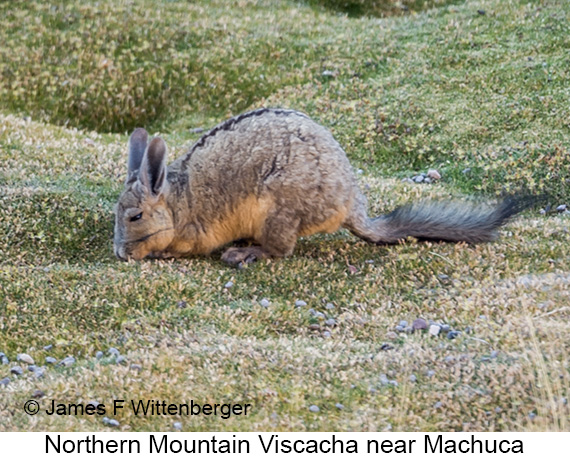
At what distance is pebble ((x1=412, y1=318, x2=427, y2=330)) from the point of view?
28.6 ft

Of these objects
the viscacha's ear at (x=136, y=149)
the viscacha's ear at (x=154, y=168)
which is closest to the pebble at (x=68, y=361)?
the viscacha's ear at (x=154, y=168)

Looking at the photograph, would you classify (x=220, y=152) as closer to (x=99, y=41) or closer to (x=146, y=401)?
(x=146, y=401)

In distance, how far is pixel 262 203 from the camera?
10.3m

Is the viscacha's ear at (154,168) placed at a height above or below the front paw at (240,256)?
above

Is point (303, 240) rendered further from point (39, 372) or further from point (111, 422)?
point (111, 422)

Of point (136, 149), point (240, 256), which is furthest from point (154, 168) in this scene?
point (240, 256)

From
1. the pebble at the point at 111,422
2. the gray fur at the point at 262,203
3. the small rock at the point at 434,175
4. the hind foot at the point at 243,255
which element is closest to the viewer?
the pebble at the point at 111,422

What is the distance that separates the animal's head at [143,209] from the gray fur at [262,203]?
0.01m

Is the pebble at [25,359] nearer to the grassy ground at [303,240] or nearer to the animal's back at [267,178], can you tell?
the grassy ground at [303,240]

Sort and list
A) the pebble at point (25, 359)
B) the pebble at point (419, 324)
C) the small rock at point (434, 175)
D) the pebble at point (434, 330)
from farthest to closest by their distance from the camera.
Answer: the small rock at point (434, 175), the pebble at point (419, 324), the pebble at point (434, 330), the pebble at point (25, 359)

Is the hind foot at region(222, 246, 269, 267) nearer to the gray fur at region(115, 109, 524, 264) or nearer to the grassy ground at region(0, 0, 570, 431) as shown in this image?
the gray fur at region(115, 109, 524, 264)

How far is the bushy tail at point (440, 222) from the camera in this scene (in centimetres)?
1056

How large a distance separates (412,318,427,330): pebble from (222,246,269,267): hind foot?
2.32 m

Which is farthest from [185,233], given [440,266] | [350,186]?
[440,266]
